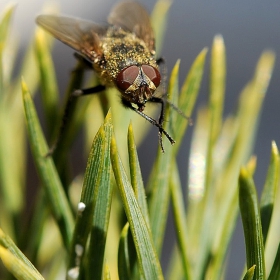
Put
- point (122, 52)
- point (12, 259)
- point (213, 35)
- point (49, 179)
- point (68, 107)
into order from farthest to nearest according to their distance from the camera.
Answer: point (213, 35), point (122, 52), point (68, 107), point (49, 179), point (12, 259)

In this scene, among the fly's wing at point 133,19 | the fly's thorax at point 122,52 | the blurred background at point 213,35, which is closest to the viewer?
the fly's thorax at point 122,52

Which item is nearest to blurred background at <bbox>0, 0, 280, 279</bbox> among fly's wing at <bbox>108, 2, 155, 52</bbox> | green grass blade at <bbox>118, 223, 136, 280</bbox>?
fly's wing at <bbox>108, 2, 155, 52</bbox>

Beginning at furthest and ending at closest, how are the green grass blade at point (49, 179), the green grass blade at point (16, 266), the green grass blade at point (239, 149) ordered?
the green grass blade at point (239, 149) → the green grass blade at point (49, 179) → the green grass blade at point (16, 266)

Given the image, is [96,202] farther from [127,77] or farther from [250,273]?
[127,77]

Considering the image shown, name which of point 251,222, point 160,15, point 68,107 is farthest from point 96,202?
point 160,15

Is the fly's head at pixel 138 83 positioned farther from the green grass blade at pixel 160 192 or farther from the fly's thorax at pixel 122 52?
the green grass blade at pixel 160 192

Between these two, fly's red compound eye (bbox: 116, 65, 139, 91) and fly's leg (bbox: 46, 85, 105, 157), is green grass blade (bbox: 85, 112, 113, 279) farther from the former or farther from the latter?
fly's red compound eye (bbox: 116, 65, 139, 91)

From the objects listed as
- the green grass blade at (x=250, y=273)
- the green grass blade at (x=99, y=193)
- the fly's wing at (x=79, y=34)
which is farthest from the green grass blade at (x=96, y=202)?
the fly's wing at (x=79, y=34)
